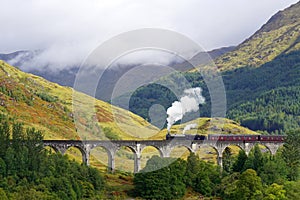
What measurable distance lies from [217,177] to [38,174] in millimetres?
32846

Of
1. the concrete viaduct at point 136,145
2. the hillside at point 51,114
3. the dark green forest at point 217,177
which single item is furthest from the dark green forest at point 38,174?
the hillside at point 51,114

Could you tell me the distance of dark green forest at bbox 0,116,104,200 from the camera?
195 ft

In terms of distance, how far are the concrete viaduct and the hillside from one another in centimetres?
2583

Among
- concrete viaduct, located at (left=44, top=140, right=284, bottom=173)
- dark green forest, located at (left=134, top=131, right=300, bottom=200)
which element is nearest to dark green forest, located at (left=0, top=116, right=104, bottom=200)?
dark green forest, located at (left=134, top=131, right=300, bottom=200)

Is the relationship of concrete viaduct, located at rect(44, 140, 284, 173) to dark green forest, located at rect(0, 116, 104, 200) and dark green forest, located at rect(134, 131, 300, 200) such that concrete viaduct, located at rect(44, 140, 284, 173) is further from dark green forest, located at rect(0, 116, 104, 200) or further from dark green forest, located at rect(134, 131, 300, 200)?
dark green forest, located at rect(0, 116, 104, 200)

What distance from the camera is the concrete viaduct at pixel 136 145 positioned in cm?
9275

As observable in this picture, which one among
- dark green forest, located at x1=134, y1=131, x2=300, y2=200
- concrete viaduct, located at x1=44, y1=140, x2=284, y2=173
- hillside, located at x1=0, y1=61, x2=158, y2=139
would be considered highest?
hillside, located at x1=0, y1=61, x2=158, y2=139

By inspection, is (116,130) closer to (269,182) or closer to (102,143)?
(102,143)

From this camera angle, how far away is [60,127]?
130375mm

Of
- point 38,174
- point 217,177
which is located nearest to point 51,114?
point 217,177

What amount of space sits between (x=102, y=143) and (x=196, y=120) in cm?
9249

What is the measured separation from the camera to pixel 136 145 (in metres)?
97.1

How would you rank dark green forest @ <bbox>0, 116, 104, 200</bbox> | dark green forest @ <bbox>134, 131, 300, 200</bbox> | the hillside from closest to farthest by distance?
1. dark green forest @ <bbox>0, 116, 104, 200</bbox>
2. dark green forest @ <bbox>134, 131, 300, 200</bbox>
3. the hillside

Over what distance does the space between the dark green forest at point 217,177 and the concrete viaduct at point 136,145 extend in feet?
44.7
